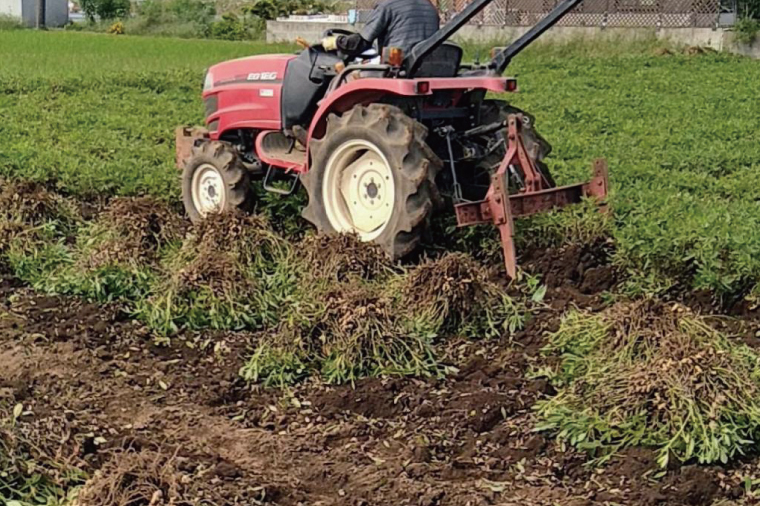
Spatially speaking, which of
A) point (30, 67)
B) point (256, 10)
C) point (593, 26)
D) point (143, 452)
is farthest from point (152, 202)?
point (256, 10)

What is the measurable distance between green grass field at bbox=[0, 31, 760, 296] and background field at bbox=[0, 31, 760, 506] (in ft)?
0.12

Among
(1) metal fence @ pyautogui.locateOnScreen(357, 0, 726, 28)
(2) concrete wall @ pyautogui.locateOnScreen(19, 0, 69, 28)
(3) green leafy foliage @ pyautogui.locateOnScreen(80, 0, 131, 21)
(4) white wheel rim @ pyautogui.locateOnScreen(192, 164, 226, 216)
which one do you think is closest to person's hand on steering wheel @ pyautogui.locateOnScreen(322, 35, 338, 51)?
(4) white wheel rim @ pyautogui.locateOnScreen(192, 164, 226, 216)

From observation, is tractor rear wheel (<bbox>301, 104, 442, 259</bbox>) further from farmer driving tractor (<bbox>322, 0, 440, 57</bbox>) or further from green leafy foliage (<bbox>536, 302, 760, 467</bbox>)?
green leafy foliage (<bbox>536, 302, 760, 467</bbox>)

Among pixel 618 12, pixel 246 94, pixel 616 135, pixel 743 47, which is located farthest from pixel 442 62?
pixel 618 12

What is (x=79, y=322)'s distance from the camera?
18.5 ft

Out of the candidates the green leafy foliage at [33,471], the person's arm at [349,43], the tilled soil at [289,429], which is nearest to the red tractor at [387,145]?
the person's arm at [349,43]

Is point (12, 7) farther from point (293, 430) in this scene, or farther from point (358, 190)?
point (293, 430)

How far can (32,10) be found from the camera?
47250 millimetres

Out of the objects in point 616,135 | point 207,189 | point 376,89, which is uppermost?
point 376,89

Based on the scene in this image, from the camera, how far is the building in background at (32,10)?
46531mm

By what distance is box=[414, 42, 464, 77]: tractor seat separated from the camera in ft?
21.4

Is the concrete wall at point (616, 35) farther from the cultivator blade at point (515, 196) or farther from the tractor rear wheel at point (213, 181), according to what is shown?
the cultivator blade at point (515, 196)

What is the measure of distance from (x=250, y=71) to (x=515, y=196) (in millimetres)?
2512

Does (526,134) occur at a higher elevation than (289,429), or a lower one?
higher
